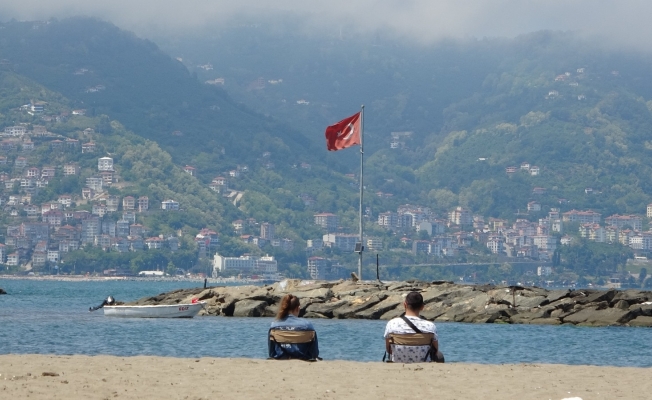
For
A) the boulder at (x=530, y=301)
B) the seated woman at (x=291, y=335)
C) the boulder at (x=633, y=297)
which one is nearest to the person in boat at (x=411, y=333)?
the seated woman at (x=291, y=335)

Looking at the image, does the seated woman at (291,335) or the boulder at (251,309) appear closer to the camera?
the seated woman at (291,335)

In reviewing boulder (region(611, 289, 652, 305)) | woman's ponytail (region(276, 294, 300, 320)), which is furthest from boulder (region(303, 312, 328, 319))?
woman's ponytail (region(276, 294, 300, 320))

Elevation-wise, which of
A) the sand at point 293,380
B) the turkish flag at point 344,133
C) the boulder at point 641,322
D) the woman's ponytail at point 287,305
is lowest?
the boulder at point 641,322

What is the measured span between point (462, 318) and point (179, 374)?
108ft

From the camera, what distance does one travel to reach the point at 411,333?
18.7m

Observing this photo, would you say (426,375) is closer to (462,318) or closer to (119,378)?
(119,378)

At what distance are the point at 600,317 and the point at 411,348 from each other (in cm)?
3143

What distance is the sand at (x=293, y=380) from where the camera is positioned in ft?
54.8

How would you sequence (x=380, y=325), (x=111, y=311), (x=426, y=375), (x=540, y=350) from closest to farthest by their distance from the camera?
(x=426, y=375) → (x=540, y=350) → (x=380, y=325) → (x=111, y=311)

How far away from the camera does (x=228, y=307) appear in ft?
179

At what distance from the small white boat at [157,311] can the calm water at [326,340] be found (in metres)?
0.66

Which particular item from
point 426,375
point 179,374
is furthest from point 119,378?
point 426,375

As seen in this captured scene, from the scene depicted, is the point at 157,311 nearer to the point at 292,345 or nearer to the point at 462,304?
the point at 462,304

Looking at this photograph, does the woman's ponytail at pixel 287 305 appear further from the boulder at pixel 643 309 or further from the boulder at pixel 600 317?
the boulder at pixel 643 309
